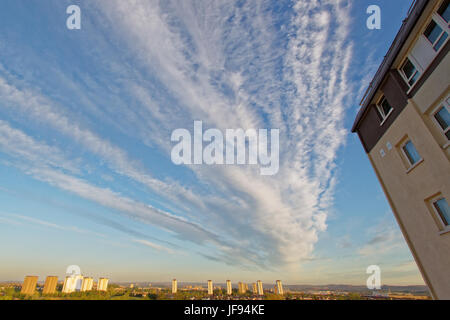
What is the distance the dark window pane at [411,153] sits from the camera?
9.65 metres

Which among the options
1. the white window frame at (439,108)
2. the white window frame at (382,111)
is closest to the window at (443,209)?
the white window frame at (439,108)

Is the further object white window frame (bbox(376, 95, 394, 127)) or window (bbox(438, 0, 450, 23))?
white window frame (bbox(376, 95, 394, 127))

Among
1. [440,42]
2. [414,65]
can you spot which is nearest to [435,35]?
[440,42]

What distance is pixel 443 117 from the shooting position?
8344 mm

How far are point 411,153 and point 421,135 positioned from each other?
1376mm

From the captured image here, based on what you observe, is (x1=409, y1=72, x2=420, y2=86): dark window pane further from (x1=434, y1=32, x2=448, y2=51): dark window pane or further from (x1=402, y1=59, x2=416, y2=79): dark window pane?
(x1=434, y1=32, x2=448, y2=51): dark window pane

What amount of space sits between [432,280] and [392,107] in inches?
315

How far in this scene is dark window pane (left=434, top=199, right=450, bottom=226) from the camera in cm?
842

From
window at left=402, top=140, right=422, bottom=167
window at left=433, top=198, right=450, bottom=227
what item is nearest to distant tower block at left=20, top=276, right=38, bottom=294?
window at left=433, top=198, right=450, bottom=227

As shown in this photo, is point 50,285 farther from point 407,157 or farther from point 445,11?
point 445,11

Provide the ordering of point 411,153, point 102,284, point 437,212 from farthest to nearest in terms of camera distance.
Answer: point 102,284
point 411,153
point 437,212

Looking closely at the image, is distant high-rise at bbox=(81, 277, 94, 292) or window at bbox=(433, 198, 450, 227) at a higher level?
window at bbox=(433, 198, 450, 227)
